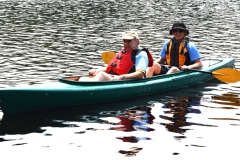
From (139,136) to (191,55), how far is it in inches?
181

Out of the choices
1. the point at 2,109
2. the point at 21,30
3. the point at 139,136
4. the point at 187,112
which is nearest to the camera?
the point at 139,136

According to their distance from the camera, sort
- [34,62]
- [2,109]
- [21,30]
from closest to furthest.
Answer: [2,109] < [34,62] < [21,30]

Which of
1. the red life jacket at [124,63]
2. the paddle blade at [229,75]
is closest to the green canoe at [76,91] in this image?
the red life jacket at [124,63]

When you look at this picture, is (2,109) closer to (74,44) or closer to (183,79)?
(183,79)

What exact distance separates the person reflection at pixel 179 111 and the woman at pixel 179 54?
1.22 m

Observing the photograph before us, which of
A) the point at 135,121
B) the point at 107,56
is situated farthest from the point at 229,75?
the point at 135,121

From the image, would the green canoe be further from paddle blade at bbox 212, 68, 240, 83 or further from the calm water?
paddle blade at bbox 212, 68, 240, 83

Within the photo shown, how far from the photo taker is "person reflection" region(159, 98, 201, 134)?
880 cm

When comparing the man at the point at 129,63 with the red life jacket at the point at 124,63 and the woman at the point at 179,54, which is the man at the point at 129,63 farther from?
the woman at the point at 179,54

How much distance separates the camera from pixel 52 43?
19.6 m

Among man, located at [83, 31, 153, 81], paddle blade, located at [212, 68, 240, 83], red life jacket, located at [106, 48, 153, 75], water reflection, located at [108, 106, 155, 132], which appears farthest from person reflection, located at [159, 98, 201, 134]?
paddle blade, located at [212, 68, 240, 83]

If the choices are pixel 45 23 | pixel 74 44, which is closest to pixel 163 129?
pixel 74 44

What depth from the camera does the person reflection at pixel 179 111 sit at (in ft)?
28.9

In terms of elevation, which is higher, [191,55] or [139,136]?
[191,55]
